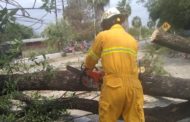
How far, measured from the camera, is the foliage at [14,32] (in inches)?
224

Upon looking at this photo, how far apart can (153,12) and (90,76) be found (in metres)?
23.5

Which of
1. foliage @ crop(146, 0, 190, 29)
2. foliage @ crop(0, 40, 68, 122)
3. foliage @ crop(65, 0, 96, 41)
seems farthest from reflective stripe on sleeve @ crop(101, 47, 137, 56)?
foliage @ crop(65, 0, 96, 41)

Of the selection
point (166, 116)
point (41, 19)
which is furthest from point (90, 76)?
point (166, 116)

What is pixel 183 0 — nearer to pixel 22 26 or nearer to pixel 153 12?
pixel 153 12

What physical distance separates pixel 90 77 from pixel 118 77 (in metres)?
0.78

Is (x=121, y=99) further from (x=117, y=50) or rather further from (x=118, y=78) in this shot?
(x=117, y=50)

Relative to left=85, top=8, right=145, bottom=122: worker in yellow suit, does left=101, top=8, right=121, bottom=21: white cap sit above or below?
above

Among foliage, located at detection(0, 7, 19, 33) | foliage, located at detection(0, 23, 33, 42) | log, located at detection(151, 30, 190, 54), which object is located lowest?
log, located at detection(151, 30, 190, 54)

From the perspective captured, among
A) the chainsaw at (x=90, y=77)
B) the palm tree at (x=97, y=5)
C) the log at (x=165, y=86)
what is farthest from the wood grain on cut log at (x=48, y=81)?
the palm tree at (x=97, y=5)

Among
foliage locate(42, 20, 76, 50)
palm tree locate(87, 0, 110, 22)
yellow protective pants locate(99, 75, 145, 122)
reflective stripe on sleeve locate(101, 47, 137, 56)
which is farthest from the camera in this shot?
palm tree locate(87, 0, 110, 22)

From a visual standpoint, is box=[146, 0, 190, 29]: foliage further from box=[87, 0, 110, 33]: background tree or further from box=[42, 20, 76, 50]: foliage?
box=[87, 0, 110, 33]: background tree

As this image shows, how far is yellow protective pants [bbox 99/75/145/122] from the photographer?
5121 mm

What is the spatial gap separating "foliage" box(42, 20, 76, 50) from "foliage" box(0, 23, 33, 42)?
27.3m

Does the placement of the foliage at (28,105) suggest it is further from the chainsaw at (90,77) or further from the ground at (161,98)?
the chainsaw at (90,77)
